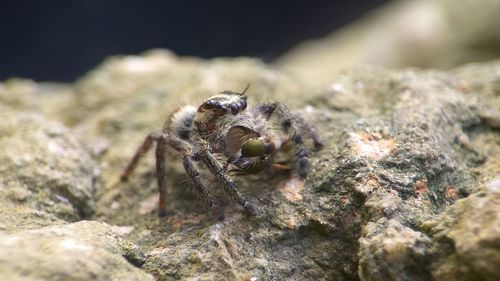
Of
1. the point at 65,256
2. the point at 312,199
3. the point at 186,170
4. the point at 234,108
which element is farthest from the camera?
the point at 234,108

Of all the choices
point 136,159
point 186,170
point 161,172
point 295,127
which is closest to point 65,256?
point 186,170

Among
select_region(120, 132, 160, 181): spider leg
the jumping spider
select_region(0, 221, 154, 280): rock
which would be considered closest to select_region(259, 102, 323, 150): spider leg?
the jumping spider

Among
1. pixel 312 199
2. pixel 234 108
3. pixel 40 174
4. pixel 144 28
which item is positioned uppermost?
pixel 144 28

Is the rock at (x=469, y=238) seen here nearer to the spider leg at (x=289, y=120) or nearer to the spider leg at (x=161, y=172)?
the spider leg at (x=289, y=120)

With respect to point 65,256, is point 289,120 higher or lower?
higher

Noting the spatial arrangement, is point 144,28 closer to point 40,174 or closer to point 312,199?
point 40,174

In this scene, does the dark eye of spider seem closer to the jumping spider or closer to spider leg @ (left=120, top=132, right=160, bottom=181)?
Answer: the jumping spider
